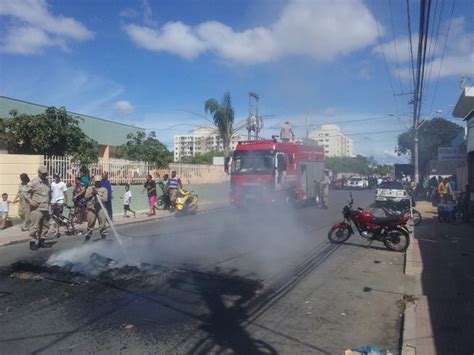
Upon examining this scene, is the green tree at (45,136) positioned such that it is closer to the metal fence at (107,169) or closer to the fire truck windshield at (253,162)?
the metal fence at (107,169)

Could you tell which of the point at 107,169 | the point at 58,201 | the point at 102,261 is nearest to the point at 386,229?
the point at 102,261

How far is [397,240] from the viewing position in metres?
10.0

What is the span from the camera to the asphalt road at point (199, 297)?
14.8 feet

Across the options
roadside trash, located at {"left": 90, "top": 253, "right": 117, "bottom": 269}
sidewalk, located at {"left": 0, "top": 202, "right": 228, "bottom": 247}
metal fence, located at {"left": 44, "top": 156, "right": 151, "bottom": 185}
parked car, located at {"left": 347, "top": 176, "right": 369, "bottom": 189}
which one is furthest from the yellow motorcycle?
parked car, located at {"left": 347, "top": 176, "right": 369, "bottom": 189}

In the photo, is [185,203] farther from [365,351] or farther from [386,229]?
[365,351]

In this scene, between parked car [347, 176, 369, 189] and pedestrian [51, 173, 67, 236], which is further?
parked car [347, 176, 369, 189]

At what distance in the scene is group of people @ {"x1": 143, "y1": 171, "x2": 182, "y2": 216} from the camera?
1798 cm

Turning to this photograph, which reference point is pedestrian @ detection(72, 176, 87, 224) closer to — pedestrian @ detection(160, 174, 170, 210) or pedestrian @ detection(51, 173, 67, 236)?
pedestrian @ detection(51, 173, 67, 236)

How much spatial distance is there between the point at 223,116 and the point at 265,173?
2278 cm

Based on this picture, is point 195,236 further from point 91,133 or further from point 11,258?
point 91,133

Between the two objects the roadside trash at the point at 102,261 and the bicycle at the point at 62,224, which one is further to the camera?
the bicycle at the point at 62,224

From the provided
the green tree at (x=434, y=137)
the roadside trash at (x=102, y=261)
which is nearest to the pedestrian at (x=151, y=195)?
the roadside trash at (x=102, y=261)

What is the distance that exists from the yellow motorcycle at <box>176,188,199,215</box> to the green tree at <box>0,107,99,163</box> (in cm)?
389

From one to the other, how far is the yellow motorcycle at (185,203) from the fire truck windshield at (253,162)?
2645 millimetres
